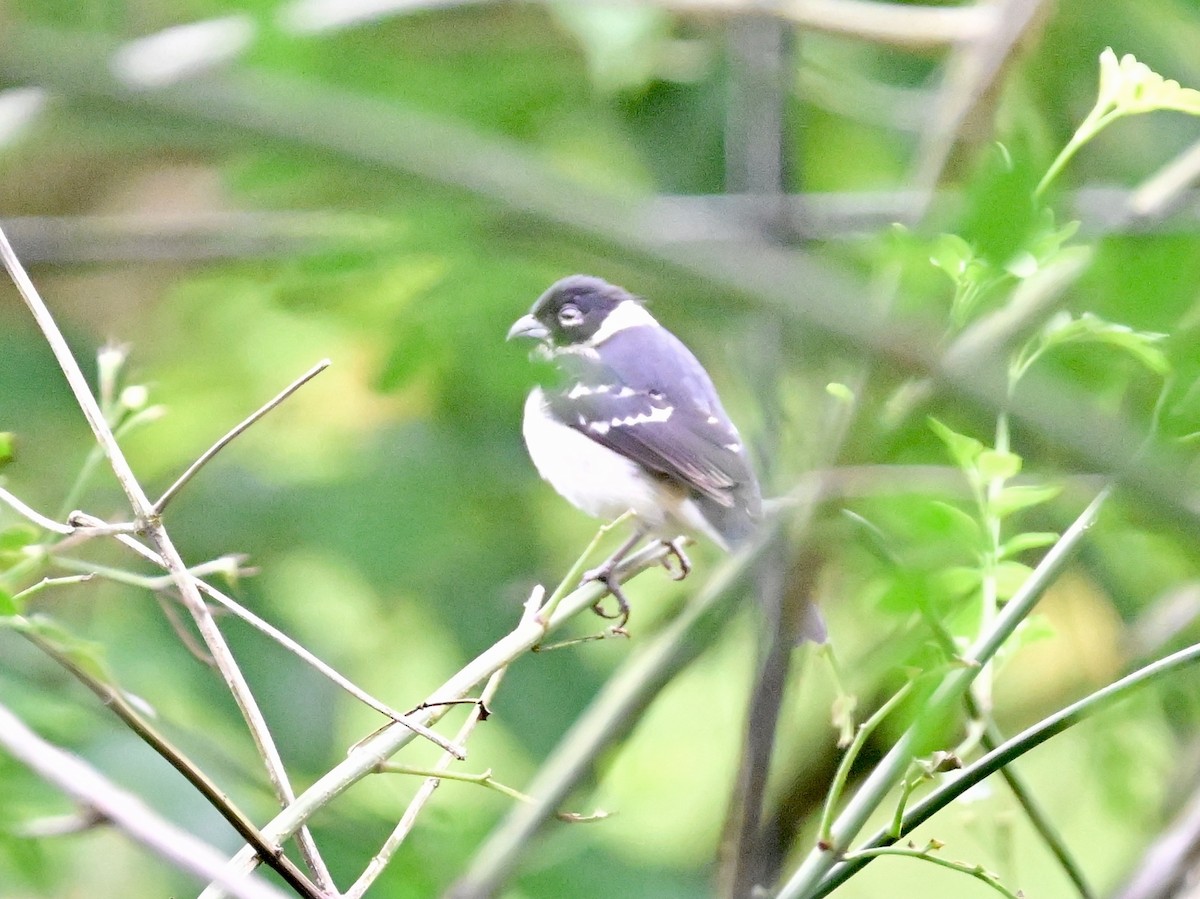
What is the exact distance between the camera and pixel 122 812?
521mm

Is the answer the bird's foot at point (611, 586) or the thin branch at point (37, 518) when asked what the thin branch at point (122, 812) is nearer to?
the thin branch at point (37, 518)

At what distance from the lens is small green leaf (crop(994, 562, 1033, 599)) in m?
0.76

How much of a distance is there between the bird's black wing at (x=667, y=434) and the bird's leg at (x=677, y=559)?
0.25 meters

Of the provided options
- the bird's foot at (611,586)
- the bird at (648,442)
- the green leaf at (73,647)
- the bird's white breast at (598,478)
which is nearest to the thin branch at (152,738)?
the green leaf at (73,647)

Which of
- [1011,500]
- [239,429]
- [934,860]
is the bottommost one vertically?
Result: [934,860]

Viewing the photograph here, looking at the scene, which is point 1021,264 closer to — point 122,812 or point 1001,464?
point 1001,464

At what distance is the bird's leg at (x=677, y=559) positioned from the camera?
1.52 metres

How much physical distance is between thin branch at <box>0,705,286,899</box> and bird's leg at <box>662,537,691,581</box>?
38.9 inches

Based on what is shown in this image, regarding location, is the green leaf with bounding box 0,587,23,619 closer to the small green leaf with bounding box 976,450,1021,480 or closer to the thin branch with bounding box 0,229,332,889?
the thin branch with bounding box 0,229,332,889

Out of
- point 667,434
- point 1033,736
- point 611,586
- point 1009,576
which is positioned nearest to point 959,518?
point 1033,736

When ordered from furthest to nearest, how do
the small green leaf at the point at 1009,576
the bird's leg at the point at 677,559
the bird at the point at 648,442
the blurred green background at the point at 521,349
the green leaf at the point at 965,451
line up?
the bird at the point at 648,442 → the bird's leg at the point at 677,559 → the small green leaf at the point at 1009,576 → the green leaf at the point at 965,451 → the blurred green background at the point at 521,349

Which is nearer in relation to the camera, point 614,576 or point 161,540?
point 161,540

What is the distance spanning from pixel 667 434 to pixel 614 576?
2.13ft

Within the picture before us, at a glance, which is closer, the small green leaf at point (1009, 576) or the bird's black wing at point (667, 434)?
the small green leaf at point (1009, 576)
